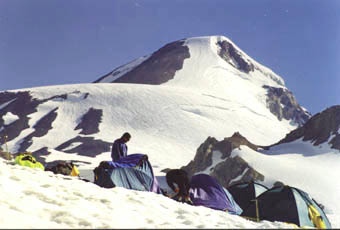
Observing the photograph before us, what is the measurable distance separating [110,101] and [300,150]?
70.2 meters

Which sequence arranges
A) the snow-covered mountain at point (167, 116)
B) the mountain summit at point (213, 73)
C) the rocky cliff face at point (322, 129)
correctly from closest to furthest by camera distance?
the rocky cliff face at point (322, 129), the snow-covered mountain at point (167, 116), the mountain summit at point (213, 73)

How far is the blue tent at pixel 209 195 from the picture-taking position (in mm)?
13070

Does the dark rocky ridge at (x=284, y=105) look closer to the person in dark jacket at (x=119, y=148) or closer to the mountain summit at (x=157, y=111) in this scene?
the mountain summit at (x=157, y=111)

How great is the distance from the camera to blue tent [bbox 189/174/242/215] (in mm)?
13070

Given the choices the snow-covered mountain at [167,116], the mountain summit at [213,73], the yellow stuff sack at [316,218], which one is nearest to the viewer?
the yellow stuff sack at [316,218]

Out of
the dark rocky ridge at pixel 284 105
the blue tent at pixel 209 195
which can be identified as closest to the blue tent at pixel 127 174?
the blue tent at pixel 209 195

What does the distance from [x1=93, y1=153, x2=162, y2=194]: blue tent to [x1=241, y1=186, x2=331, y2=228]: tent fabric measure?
9.58 feet

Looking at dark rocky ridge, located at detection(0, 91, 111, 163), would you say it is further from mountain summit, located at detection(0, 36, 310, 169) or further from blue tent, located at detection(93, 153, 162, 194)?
blue tent, located at detection(93, 153, 162, 194)

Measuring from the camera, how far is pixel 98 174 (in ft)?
42.8

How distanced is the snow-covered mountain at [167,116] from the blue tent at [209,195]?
1092 inches

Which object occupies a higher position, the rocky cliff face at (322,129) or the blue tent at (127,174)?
the rocky cliff face at (322,129)

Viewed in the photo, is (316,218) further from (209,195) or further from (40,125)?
(40,125)

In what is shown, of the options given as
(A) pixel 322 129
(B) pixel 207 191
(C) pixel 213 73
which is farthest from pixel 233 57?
(B) pixel 207 191

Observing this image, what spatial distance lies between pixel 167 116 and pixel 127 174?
93512mm
